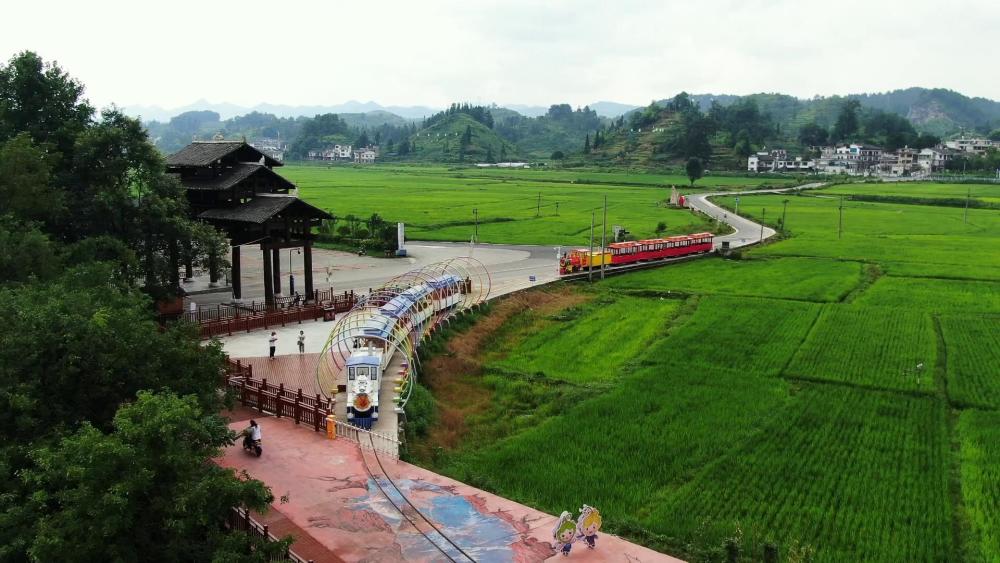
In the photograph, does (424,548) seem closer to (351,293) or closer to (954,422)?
(954,422)

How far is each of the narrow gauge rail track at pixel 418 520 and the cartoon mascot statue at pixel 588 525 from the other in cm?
198

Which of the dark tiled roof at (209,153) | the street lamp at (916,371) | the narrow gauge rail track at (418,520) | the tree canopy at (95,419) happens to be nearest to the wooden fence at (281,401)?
the narrow gauge rail track at (418,520)

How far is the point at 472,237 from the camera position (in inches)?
2248

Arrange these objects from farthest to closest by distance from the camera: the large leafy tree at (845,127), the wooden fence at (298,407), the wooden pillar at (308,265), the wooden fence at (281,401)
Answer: the large leafy tree at (845,127), the wooden pillar at (308,265), the wooden fence at (281,401), the wooden fence at (298,407)

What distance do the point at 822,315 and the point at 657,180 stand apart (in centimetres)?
9350

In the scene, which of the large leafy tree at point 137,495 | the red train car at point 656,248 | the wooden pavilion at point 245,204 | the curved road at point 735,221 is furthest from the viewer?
the curved road at point 735,221

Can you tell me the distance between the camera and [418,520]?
14.9m

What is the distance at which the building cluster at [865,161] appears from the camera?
144250 mm

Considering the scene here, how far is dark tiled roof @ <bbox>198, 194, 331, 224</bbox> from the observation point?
105ft

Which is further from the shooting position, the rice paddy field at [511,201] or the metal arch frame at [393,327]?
the rice paddy field at [511,201]

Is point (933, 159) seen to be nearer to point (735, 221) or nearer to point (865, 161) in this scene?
point (865, 161)

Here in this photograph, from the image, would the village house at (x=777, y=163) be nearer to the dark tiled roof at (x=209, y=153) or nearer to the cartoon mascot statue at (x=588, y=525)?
the dark tiled roof at (x=209, y=153)

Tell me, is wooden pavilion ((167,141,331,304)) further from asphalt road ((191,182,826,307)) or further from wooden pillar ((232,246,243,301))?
asphalt road ((191,182,826,307))

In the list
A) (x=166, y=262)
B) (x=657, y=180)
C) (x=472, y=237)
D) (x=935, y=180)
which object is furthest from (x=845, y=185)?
(x=166, y=262)
